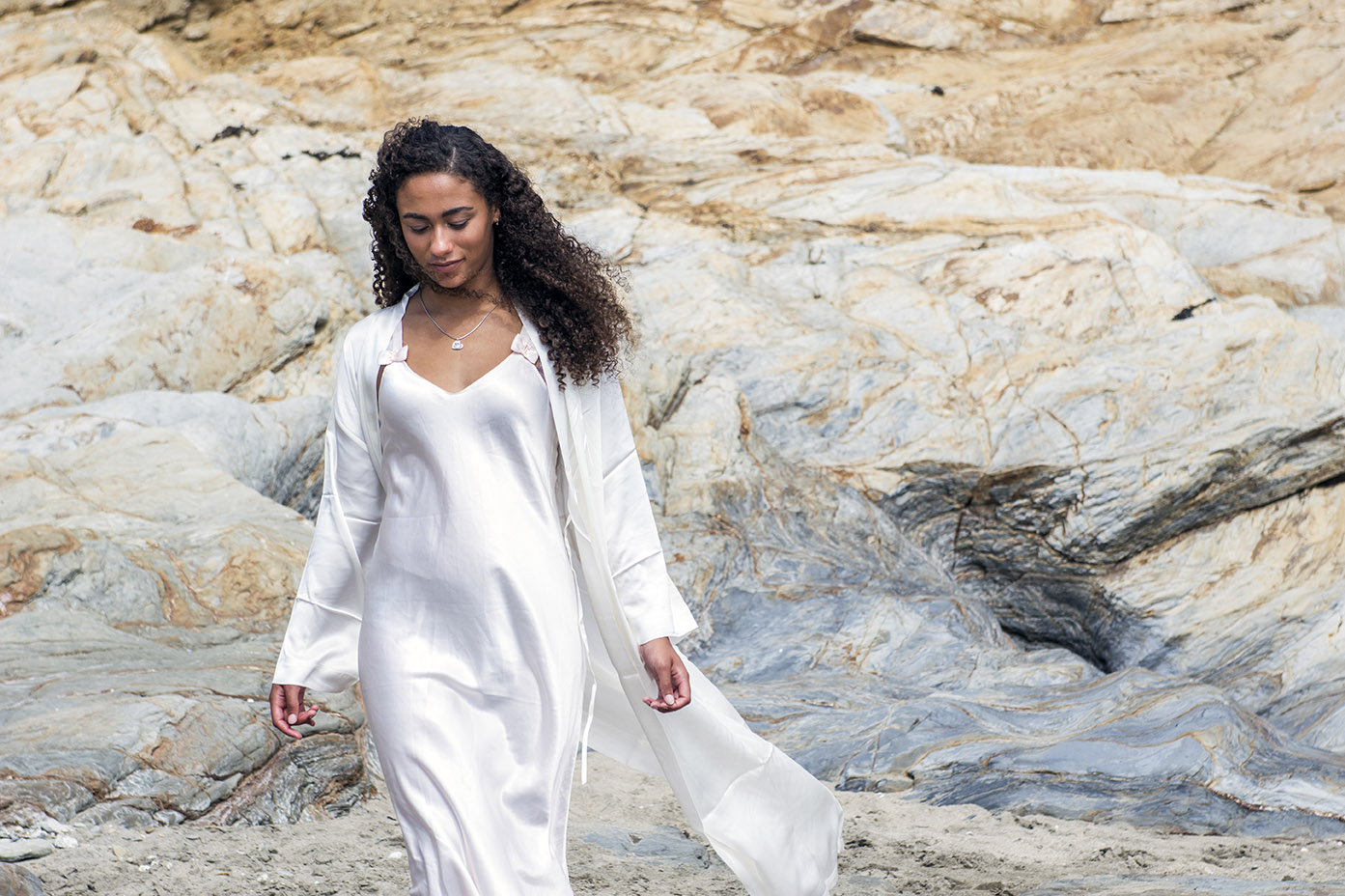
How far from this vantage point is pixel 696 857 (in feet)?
14.1

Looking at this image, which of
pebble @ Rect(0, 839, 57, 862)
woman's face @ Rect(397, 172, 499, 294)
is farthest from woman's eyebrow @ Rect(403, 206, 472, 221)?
pebble @ Rect(0, 839, 57, 862)

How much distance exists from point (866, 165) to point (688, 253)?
243 cm

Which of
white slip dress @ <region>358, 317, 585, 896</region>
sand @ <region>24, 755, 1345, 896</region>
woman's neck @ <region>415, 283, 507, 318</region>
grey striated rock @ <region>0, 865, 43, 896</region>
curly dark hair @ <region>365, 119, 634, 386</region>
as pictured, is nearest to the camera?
white slip dress @ <region>358, 317, 585, 896</region>

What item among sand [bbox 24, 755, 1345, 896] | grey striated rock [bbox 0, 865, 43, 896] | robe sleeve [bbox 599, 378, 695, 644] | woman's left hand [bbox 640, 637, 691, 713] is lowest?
sand [bbox 24, 755, 1345, 896]

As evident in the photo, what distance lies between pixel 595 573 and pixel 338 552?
23.4 inches

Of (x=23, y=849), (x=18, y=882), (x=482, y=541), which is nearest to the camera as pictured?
(x=482, y=541)

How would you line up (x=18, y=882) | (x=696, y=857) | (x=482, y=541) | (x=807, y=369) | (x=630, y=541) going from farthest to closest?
(x=807, y=369) < (x=696, y=857) < (x=18, y=882) < (x=630, y=541) < (x=482, y=541)

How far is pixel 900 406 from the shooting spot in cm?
868

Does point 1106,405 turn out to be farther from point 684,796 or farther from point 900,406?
point 684,796

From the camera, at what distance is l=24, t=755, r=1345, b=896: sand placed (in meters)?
3.64

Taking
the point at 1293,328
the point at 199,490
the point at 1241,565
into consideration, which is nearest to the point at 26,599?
the point at 199,490

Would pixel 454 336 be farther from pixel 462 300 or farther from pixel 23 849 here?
pixel 23 849

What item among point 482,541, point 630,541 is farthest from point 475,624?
point 630,541

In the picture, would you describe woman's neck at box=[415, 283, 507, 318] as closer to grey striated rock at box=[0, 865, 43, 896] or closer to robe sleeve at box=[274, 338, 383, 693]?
robe sleeve at box=[274, 338, 383, 693]
